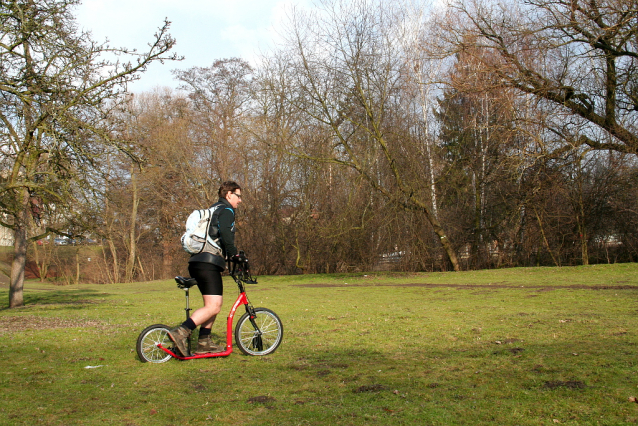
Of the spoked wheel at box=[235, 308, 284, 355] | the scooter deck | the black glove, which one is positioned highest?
the black glove

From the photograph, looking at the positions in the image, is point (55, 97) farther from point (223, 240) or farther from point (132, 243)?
point (132, 243)

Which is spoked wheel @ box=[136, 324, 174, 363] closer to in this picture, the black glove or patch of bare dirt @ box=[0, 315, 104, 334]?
the black glove

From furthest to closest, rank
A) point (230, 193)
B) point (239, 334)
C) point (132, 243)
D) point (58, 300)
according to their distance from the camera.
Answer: point (132, 243), point (58, 300), point (230, 193), point (239, 334)

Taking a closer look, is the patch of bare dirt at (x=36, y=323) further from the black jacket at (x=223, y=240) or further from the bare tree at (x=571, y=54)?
the bare tree at (x=571, y=54)

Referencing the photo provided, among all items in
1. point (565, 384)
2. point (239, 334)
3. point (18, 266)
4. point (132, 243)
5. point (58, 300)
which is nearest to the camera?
point (565, 384)

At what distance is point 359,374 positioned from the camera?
5.31 metres

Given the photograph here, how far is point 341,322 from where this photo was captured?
916cm

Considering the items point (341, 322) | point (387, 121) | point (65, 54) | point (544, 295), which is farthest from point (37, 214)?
point (387, 121)

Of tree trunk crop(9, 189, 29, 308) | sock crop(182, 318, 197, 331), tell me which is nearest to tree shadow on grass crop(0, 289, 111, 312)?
tree trunk crop(9, 189, 29, 308)

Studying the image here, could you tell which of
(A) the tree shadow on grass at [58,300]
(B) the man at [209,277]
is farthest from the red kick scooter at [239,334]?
(A) the tree shadow on grass at [58,300]

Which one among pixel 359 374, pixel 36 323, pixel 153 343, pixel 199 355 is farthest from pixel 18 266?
pixel 359 374

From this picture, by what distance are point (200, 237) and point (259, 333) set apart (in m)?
1.46

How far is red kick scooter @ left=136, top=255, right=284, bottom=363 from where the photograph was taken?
5966 millimetres

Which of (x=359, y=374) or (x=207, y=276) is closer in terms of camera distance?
(x=359, y=374)
